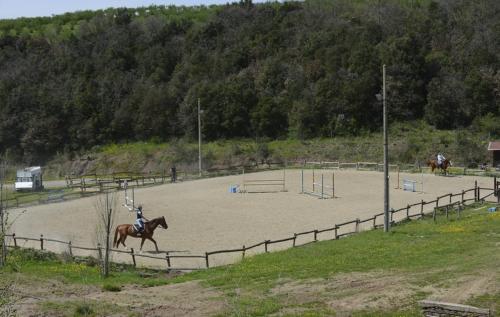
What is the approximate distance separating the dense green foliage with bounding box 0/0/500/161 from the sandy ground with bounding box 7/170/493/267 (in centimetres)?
2540

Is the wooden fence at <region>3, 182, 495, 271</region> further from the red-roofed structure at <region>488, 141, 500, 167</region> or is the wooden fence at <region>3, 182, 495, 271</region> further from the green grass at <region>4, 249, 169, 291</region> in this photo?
the red-roofed structure at <region>488, 141, 500, 167</region>

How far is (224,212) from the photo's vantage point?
115 ft

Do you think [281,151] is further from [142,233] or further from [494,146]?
[142,233]

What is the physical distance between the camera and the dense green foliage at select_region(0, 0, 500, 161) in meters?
75.0

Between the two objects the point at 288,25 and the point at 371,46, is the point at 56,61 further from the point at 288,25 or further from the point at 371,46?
the point at 371,46

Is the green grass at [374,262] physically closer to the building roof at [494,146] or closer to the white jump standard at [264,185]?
the white jump standard at [264,185]

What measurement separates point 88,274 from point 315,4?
103 meters

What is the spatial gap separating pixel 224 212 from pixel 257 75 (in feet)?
182

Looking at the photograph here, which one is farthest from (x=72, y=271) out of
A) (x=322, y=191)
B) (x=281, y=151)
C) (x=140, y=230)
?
(x=281, y=151)

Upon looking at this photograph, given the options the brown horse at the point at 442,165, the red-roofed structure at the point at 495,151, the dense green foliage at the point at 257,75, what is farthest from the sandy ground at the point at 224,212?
the dense green foliage at the point at 257,75

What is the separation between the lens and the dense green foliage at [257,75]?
75.0 meters

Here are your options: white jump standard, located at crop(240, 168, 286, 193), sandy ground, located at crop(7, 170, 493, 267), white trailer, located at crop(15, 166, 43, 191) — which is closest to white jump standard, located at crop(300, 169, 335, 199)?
sandy ground, located at crop(7, 170, 493, 267)

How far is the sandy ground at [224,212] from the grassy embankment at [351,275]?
3162 mm

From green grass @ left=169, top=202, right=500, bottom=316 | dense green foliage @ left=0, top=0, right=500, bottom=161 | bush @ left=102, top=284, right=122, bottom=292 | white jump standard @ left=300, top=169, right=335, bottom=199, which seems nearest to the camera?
green grass @ left=169, top=202, right=500, bottom=316
